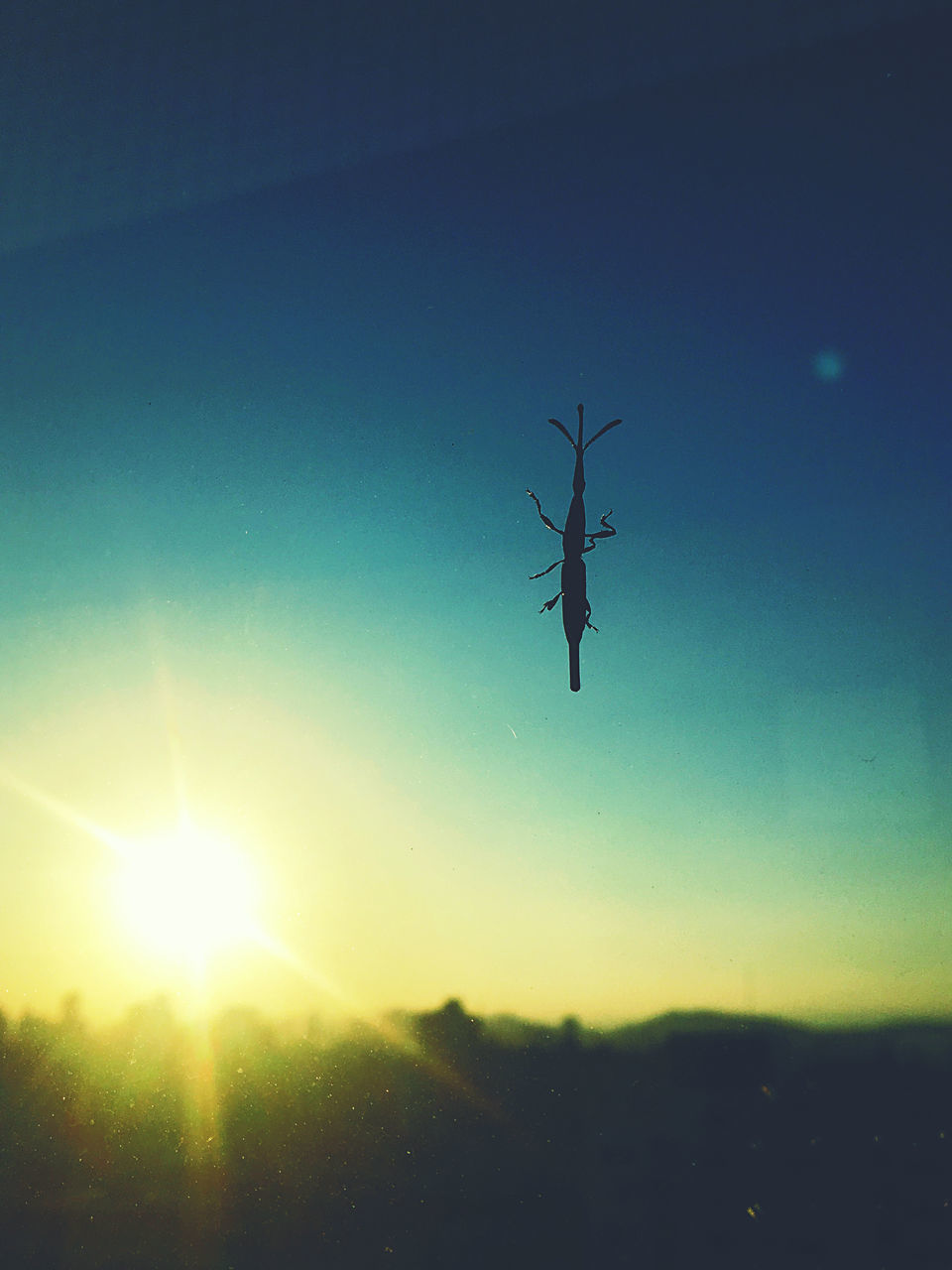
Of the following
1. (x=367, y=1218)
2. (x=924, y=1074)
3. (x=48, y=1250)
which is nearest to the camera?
(x=924, y=1074)

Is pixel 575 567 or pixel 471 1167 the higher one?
pixel 575 567

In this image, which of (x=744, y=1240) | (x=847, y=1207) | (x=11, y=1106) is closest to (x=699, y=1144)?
(x=744, y=1240)

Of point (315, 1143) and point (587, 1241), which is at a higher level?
point (315, 1143)

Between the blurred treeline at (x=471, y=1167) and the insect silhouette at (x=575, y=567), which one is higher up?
the insect silhouette at (x=575, y=567)

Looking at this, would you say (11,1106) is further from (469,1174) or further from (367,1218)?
(469,1174)

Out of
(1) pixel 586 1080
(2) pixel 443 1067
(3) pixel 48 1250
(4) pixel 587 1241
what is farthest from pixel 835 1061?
(3) pixel 48 1250

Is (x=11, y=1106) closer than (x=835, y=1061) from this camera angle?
No

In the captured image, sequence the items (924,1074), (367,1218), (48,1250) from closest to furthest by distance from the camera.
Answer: (924,1074) < (48,1250) < (367,1218)

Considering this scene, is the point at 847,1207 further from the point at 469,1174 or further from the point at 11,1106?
the point at 11,1106

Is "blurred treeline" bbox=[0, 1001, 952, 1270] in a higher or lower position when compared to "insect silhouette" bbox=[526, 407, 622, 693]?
lower

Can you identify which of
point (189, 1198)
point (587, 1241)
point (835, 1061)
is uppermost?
point (835, 1061)
